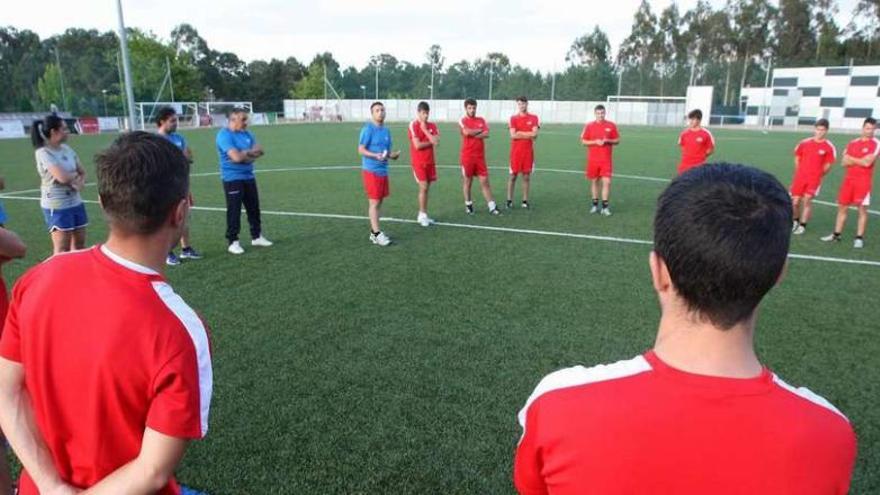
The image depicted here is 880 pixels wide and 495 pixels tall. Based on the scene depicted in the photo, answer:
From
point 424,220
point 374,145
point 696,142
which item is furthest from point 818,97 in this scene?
point 374,145

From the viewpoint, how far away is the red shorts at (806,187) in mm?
9141

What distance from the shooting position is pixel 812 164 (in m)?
9.25

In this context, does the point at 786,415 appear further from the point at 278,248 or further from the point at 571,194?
the point at 571,194

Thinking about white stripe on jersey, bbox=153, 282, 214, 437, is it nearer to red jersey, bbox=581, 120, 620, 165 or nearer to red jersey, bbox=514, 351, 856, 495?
red jersey, bbox=514, 351, 856, 495

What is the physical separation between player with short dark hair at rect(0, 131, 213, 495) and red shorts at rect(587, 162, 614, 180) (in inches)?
385

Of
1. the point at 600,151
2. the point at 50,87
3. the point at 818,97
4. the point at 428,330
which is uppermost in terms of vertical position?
the point at 50,87

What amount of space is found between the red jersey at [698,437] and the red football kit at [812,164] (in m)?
9.71

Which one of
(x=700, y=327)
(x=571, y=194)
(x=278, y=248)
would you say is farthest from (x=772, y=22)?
(x=700, y=327)

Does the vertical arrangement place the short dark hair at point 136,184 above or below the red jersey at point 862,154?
above

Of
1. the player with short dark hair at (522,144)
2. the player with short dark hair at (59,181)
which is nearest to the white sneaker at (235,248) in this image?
the player with short dark hair at (59,181)

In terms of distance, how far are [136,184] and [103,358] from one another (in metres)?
0.48

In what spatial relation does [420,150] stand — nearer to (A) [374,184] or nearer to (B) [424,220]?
(B) [424,220]

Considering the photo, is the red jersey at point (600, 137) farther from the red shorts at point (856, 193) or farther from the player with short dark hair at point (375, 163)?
the player with short dark hair at point (375, 163)

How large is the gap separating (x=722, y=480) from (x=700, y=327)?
0.30 meters
